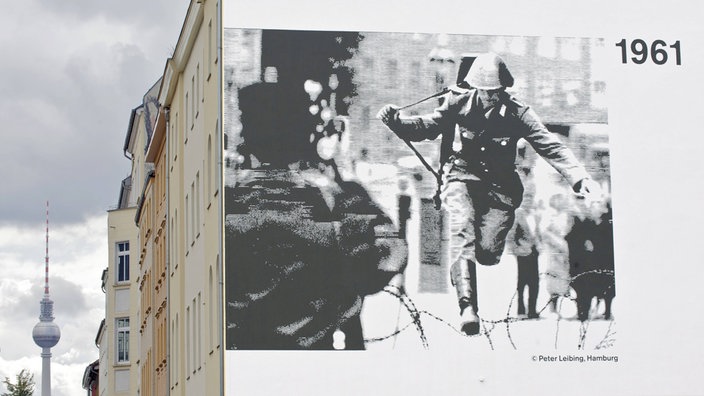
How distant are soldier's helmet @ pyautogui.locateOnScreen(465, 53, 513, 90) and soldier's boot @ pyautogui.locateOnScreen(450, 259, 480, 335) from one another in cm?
384

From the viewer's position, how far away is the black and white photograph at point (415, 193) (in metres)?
30.8

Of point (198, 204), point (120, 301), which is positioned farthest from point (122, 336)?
point (198, 204)

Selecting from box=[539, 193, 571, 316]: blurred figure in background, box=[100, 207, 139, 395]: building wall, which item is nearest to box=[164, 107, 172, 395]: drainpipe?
box=[539, 193, 571, 316]: blurred figure in background

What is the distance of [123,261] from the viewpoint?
7838 centimetres

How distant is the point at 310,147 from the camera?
103 feet

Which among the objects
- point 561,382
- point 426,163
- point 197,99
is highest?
point 197,99

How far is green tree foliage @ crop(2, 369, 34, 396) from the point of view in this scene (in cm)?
8475

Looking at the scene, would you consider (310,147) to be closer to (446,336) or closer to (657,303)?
(446,336)

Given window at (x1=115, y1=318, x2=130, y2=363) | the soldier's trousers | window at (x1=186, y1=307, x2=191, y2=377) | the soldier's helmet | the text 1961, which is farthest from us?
window at (x1=115, y1=318, x2=130, y2=363)

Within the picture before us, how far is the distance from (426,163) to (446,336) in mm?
3558

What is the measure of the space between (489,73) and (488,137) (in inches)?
55.0

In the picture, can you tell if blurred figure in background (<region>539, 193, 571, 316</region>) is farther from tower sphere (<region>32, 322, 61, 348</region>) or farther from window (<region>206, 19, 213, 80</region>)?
tower sphere (<region>32, 322, 61, 348</region>)

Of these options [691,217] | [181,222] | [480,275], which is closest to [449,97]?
[480,275]

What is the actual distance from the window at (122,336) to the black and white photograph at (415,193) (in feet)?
155
